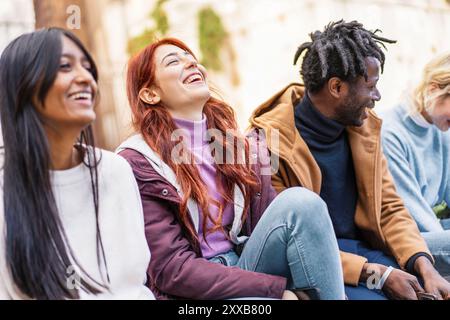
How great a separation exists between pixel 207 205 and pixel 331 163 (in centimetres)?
65

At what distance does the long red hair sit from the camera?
2.06 meters

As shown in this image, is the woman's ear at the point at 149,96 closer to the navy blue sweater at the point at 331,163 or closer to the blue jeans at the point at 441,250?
the navy blue sweater at the point at 331,163

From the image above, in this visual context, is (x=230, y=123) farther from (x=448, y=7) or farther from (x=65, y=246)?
(x=448, y=7)

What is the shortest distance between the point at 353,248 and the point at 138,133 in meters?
0.94

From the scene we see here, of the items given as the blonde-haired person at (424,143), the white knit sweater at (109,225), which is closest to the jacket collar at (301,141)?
the blonde-haired person at (424,143)

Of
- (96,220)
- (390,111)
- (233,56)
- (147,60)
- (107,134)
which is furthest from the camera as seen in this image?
(233,56)

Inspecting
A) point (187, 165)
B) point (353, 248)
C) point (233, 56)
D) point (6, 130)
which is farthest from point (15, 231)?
point (233, 56)

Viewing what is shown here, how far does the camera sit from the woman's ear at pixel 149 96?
223 centimetres

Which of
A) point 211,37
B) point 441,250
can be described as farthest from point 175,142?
point 211,37

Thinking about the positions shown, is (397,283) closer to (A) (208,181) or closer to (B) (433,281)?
(B) (433,281)

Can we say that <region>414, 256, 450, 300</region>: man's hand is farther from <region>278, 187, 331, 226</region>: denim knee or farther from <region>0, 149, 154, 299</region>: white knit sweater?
<region>0, 149, 154, 299</region>: white knit sweater

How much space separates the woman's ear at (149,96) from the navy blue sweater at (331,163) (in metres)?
0.59

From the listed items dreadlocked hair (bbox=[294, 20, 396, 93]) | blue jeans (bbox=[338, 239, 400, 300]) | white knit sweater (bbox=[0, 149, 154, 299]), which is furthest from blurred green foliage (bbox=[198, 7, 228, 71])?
white knit sweater (bbox=[0, 149, 154, 299])

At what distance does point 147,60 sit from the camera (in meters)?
2.25
